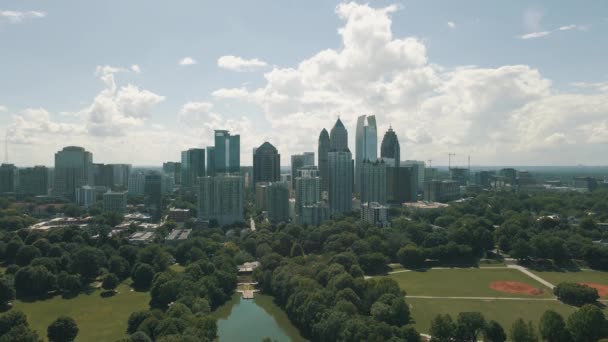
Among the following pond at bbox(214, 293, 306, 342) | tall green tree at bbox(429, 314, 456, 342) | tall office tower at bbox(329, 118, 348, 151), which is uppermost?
tall office tower at bbox(329, 118, 348, 151)

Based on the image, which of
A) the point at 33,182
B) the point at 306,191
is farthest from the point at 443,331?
the point at 33,182

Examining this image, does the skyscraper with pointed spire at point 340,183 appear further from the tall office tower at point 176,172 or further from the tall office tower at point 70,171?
the tall office tower at point 176,172

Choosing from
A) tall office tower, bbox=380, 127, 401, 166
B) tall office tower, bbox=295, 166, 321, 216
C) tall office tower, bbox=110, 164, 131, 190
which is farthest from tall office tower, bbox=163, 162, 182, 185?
tall office tower, bbox=295, 166, 321, 216

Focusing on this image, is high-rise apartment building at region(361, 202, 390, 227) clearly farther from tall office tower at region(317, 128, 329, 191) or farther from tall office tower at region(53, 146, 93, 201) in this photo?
tall office tower at region(53, 146, 93, 201)

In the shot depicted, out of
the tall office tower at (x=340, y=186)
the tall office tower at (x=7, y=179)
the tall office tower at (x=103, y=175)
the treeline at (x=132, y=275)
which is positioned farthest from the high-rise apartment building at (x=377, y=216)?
the tall office tower at (x=7, y=179)

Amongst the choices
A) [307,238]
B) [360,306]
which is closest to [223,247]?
[307,238]

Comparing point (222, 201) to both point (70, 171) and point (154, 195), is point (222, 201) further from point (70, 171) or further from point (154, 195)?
point (70, 171)

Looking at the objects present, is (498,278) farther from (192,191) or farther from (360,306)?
(192,191)
